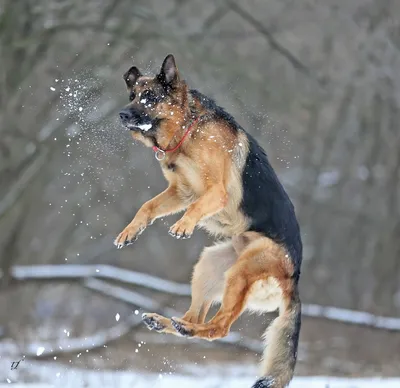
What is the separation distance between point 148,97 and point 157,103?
0.08 meters

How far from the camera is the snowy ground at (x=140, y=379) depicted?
28.1ft

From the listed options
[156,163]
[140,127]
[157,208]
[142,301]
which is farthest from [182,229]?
[142,301]

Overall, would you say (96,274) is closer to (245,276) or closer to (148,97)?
(245,276)

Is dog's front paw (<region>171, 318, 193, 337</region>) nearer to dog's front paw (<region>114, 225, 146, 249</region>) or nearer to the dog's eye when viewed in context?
dog's front paw (<region>114, 225, 146, 249</region>)

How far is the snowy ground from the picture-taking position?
857 cm

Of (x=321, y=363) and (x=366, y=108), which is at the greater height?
(x=366, y=108)

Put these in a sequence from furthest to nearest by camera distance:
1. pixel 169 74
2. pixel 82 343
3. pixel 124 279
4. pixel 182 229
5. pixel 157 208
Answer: pixel 124 279 → pixel 82 343 → pixel 157 208 → pixel 169 74 → pixel 182 229

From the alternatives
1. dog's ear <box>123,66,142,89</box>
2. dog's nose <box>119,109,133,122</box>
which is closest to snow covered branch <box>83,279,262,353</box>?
dog's ear <box>123,66,142,89</box>

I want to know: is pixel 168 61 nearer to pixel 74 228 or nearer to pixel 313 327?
pixel 74 228

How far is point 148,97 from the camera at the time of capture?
189 inches

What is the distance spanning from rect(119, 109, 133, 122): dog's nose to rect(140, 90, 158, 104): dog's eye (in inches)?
6.3

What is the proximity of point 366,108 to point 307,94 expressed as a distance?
0.96 metres

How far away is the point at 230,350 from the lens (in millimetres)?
9844

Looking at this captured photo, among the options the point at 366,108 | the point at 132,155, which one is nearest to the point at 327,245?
the point at 366,108
